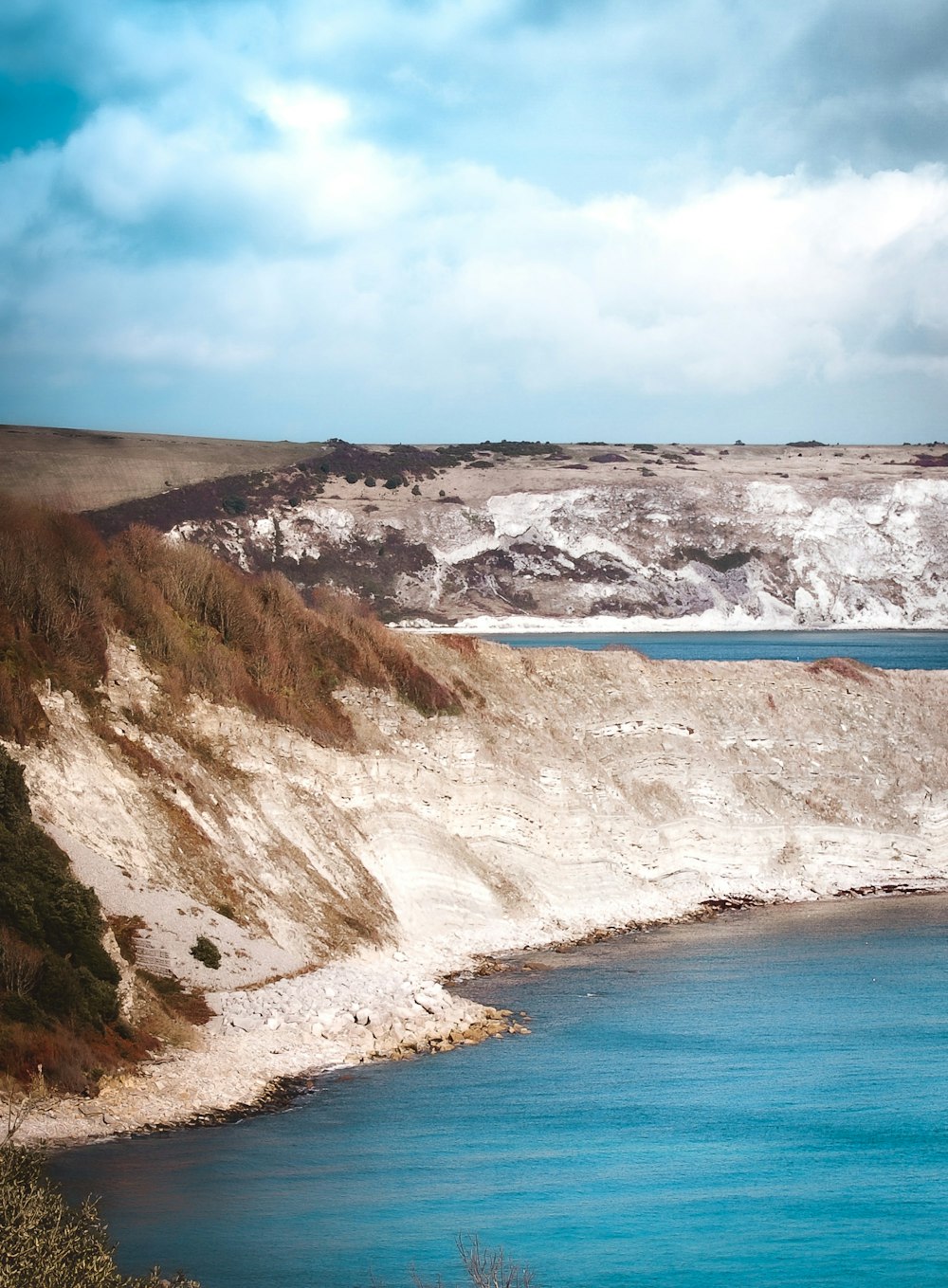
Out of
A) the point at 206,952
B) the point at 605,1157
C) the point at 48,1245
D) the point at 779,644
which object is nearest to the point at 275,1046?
the point at 206,952

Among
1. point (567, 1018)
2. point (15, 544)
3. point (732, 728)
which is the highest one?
point (15, 544)

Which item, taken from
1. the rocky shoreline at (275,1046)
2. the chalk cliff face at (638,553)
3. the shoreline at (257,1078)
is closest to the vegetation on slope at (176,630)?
the rocky shoreline at (275,1046)

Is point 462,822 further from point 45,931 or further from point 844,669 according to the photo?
Answer: point 844,669

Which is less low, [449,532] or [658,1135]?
[449,532]

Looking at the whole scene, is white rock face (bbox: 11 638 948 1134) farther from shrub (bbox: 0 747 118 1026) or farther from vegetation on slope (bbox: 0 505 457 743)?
shrub (bbox: 0 747 118 1026)

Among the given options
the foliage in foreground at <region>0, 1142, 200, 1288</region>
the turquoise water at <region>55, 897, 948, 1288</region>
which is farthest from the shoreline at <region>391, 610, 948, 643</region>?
the foliage in foreground at <region>0, 1142, 200, 1288</region>

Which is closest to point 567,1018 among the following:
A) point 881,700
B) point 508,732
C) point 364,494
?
point 508,732

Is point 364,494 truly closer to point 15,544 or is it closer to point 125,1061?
point 15,544

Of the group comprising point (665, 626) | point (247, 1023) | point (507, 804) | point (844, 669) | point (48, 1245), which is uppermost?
point (844, 669)
